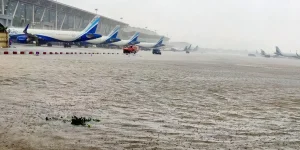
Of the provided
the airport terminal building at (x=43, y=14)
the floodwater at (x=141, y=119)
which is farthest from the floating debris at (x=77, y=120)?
the airport terminal building at (x=43, y=14)

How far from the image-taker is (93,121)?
795cm

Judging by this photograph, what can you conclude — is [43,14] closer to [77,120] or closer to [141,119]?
[141,119]

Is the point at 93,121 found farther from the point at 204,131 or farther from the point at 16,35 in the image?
Result: the point at 16,35

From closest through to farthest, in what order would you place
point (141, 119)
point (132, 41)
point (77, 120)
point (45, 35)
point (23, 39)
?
point (77, 120) → point (141, 119) → point (23, 39) → point (45, 35) → point (132, 41)

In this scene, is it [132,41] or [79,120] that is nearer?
[79,120]

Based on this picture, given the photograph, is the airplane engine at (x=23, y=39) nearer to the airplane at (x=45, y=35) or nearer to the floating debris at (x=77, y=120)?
the airplane at (x=45, y=35)

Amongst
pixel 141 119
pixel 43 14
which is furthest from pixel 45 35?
pixel 141 119

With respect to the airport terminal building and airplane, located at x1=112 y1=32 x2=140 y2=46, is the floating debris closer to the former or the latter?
the airport terminal building

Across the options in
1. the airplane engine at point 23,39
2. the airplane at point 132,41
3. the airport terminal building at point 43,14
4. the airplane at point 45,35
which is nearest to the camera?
the airplane engine at point 23,39

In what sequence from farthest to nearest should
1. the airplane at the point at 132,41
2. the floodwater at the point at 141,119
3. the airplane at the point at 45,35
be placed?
the airplane at the point at 132,41 < the airplane at the point at 45,35 < the floodwater at the point at 141,119

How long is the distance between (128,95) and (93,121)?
4.70 m

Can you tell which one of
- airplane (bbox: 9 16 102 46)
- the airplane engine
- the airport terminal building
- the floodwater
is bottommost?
the floodwater

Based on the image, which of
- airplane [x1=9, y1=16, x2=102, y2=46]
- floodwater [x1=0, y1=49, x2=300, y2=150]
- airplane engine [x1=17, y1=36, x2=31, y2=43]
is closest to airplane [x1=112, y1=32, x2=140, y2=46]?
airplane [x1=9, y1=16, x2=102, y2=46]

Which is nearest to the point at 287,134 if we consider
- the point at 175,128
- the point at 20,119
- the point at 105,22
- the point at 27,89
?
the point at 175,128
